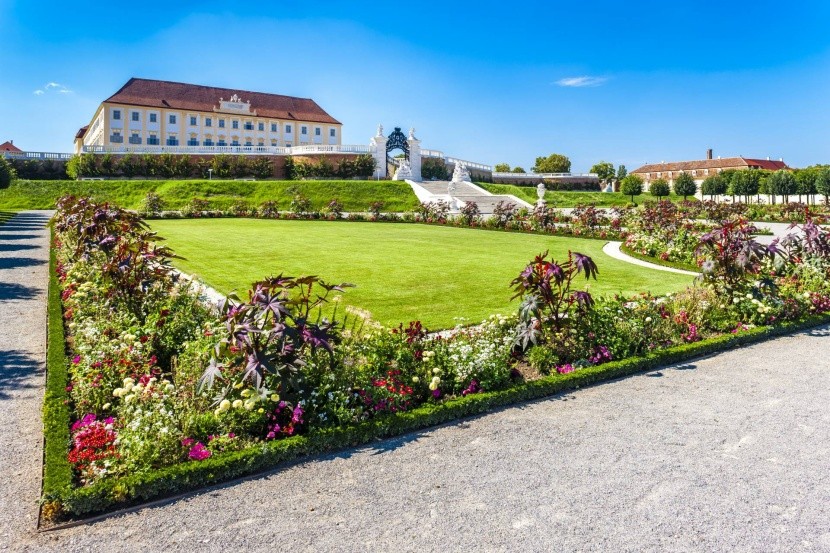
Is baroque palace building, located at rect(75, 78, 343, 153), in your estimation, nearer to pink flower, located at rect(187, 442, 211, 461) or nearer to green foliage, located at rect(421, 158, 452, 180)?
green foliage, located at rect(421, 158, 452, 180)

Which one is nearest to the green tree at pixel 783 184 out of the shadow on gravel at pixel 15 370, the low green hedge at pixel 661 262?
the low green hedge at pixel 661 262

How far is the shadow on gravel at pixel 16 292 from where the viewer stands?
10648mm

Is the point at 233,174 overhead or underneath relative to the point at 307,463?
overhead

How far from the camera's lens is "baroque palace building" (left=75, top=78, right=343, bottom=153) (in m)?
60.0

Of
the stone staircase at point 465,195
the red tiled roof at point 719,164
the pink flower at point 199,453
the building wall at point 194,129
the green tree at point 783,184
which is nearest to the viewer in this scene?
the pink flower at point 199,453

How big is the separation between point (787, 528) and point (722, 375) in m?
3.49

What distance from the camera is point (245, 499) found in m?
4.20

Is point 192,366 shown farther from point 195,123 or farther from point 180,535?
point 195,123

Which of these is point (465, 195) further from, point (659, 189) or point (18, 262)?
point (659, 189)

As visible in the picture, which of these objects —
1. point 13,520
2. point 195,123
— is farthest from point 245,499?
point 195,123

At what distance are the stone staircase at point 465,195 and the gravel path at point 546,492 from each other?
3409 cm

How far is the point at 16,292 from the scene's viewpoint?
1113 centimetres

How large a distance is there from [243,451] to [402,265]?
1011 cm

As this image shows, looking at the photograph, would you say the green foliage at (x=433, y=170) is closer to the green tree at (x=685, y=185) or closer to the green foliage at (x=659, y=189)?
the green foliage at (x=659, y=189)
